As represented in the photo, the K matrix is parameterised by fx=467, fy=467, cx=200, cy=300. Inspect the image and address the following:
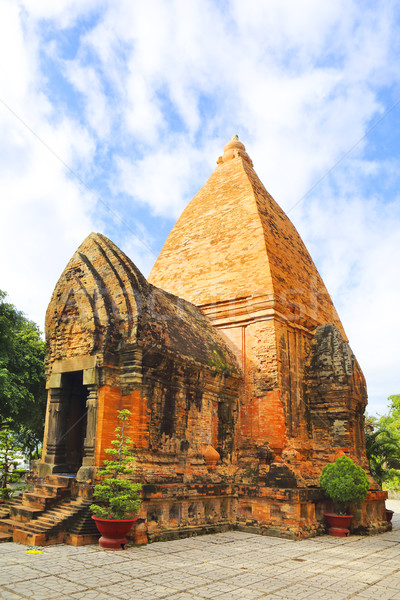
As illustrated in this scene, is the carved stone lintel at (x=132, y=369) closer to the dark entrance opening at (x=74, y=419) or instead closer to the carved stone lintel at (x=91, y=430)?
the carved stone lintel at (x=91, y=430)

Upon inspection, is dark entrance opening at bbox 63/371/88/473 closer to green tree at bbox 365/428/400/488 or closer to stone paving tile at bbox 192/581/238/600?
stone paving tile at bbox 192/581/238/600

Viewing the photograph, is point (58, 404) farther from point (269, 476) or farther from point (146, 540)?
point (269, 476)

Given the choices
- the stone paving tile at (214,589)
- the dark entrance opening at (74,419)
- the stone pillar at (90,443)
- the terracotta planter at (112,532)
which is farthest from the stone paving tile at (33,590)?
the dark entrance opening at (74,419)

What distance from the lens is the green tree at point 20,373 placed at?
16359 mm

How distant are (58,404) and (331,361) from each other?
630 centimetres

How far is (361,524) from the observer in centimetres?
988

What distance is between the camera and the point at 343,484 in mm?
9133

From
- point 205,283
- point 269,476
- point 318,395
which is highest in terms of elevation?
point 205,283

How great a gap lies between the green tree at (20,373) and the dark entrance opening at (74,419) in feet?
23.6

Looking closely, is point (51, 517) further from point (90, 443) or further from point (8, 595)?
point (8, 595)

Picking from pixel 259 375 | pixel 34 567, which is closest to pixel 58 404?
pixel 34 567

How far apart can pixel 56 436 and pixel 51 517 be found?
183 cm

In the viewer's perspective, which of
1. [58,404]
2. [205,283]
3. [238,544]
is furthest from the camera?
[205,283]

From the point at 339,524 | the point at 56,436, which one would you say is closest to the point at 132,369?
the point at 56,436
